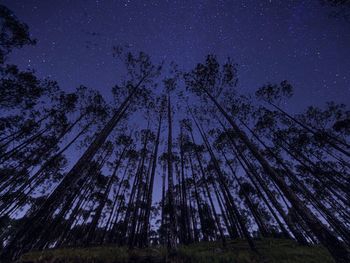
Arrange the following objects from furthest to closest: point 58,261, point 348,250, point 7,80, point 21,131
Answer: point 21,131, point 7,80, point 58,261, point 348,250

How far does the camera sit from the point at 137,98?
18062mm

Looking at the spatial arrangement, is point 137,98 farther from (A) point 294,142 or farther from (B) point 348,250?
(A) point 294,142

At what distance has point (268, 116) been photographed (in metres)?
19.6

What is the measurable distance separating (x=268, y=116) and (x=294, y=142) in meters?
5.48

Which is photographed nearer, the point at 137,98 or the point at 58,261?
the point at 58,261

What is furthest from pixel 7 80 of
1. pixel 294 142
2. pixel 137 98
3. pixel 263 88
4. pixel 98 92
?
pixel 294 142

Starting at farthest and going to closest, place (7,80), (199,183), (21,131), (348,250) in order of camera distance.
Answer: (199,183), (21,131), (7,80), (348,250)

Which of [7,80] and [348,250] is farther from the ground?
[7,80]

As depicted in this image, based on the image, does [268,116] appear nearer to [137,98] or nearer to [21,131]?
[137,98]

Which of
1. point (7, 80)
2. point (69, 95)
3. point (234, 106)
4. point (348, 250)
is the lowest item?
point (348, 250)

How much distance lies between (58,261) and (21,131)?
16.5 meters

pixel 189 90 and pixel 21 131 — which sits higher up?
pixel 189 90

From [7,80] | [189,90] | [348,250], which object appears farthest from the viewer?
[189,90]

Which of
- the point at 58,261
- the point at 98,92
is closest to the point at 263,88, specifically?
the point at 98,92
